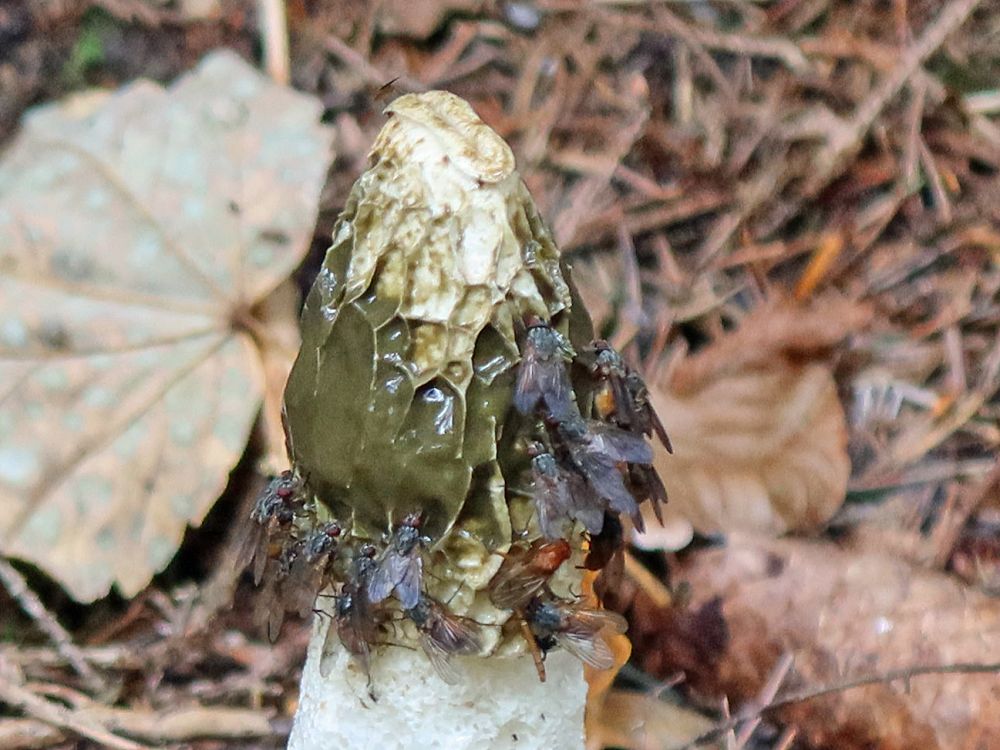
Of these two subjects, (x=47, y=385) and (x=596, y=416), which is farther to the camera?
(x=47, y=385)

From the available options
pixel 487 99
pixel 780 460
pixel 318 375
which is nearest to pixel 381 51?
pixel 487 99

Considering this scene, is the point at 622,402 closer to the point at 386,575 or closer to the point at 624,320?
the point at 386,575

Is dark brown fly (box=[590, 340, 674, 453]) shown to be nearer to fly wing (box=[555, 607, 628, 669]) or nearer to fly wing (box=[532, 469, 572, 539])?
fly wing (box=[532, 469, 572, 539])

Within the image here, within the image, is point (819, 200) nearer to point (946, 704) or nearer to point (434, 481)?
point (946, 704)

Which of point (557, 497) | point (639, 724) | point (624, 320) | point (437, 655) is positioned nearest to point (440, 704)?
point (437, 655)

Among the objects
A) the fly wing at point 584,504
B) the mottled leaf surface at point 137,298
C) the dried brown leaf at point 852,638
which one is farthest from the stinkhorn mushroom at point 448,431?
the mottled leaf surface at point 137,298

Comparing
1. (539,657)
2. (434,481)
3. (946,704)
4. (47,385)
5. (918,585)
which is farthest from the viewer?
(47,385)
